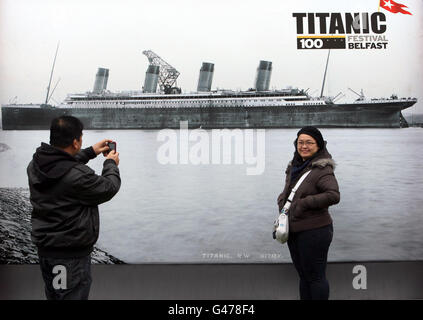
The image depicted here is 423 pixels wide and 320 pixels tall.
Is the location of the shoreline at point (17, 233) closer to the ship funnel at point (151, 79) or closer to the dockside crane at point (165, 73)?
the ship funnel at point (151, 79)

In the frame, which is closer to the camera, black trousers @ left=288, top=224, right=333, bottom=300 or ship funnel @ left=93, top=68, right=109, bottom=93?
black trousers @ left=288, top=224, right=333, bottom=300

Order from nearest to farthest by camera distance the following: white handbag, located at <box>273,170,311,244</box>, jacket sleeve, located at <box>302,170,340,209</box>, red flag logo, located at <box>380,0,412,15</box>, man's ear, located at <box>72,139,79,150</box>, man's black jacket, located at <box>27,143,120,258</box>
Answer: man's black jacket, located at <box>27,143,120,258</box> → man's ear, located at <box>72,139,79,150</box> → jacket sleeve, located at <box>302,170,340,209</box> → white handbag, located at <box>273,170,311,244</box> → red flag logo, located at <box>380,0,412,15</box>

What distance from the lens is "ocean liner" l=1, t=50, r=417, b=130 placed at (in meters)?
3.52

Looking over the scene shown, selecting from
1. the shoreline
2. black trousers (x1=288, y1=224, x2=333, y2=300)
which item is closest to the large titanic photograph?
the shoreline

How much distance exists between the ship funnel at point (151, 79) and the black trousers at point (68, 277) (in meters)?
2.03

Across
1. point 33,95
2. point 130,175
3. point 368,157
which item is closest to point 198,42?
point 130,175

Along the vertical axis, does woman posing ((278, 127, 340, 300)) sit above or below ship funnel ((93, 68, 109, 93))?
below

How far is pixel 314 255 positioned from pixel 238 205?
48.2 inches

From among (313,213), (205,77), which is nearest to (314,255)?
(313,213)

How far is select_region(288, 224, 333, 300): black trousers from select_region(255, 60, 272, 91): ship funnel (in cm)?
168

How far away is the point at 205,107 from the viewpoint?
3691 mm

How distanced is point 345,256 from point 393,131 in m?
1.22

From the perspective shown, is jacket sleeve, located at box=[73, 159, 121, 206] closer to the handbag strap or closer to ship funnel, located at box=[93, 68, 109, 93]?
the handbag strap

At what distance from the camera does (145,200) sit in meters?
3.37
